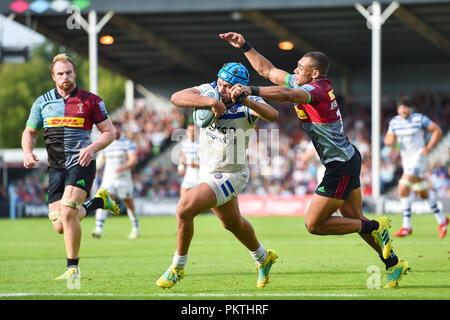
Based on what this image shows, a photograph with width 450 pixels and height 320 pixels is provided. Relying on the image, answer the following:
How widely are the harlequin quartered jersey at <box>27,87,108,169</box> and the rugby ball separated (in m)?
1.77

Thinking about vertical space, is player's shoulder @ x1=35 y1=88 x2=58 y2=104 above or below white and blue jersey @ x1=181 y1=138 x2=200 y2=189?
above

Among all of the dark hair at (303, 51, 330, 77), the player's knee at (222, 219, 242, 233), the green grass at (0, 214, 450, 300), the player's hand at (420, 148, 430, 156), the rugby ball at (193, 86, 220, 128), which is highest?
the dark hair at (303, 51, 330, 77)

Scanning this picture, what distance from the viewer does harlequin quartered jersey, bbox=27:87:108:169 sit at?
861 cm

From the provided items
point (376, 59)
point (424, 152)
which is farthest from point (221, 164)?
point (376, 59)

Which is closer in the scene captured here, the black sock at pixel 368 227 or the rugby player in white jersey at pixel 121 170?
the black sock at pixel 368 227

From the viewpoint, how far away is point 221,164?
7.66 meters

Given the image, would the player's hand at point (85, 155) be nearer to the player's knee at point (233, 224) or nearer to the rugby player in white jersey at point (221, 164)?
the rugby player in white jersey at point (221, 164)

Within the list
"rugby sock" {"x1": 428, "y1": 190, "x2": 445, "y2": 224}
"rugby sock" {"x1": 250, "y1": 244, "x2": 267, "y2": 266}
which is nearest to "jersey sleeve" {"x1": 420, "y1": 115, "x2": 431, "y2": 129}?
"rugby sock" {"x1": 428, "y1": 190, "x2": 445, "y2": 224}

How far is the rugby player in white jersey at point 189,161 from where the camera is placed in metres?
16.5

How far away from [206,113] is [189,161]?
941 centimetres

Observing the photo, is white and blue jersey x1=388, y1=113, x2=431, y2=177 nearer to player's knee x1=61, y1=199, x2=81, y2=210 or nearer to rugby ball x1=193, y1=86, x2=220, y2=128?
rugby ball x1=193, y1=86, x2=220, y2=128

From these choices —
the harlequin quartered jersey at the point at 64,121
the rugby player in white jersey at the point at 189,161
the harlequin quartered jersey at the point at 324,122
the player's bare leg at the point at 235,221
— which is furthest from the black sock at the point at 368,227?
the rugby player in white jersey at the point at 189,161

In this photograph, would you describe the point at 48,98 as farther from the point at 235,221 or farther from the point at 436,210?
the point at 436,210

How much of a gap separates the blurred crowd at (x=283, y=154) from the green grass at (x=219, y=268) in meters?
13.5
